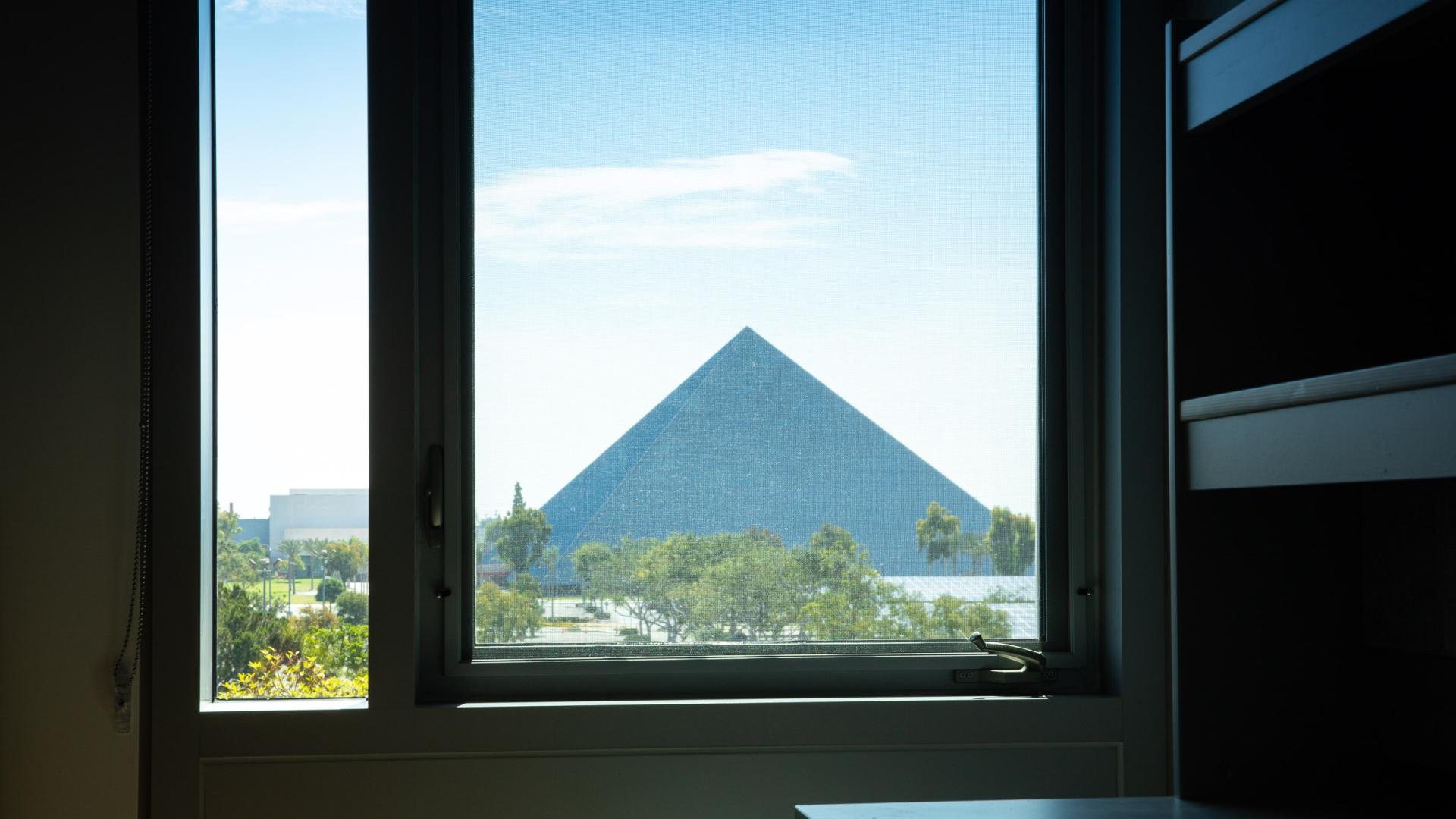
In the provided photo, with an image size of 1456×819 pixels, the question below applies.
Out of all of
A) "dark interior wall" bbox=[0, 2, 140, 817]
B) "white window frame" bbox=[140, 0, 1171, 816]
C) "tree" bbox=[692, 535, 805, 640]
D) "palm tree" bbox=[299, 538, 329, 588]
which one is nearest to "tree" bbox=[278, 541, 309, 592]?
"palm tree" bbox=[299, 538, 329, 588]

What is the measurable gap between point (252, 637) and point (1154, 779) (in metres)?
1.41

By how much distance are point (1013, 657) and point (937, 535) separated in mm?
224

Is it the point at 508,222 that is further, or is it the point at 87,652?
the point at 508,222

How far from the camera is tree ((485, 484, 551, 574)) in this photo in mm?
1703

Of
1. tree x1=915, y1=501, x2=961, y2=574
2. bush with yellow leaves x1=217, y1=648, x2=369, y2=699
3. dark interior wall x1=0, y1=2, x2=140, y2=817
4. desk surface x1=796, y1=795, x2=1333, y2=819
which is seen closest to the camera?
desk surface x1=796, y1=795, x2=1333, y2=819

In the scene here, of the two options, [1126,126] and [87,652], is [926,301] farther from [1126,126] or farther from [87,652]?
[87,652]

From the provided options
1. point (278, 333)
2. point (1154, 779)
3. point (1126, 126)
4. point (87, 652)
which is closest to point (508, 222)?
point (278, 333)

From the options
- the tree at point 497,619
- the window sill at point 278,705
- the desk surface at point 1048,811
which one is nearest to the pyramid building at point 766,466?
the tree at point 497,619

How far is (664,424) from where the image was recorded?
1735 mm

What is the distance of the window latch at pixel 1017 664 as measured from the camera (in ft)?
5.56

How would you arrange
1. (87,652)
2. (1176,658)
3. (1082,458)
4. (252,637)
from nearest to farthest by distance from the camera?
1. (1176,658)
2. (87,652)
3. (252,637)
4. (1082,458)

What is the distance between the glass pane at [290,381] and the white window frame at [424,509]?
35 mm

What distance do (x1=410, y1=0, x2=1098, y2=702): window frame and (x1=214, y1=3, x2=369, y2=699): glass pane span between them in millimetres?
98

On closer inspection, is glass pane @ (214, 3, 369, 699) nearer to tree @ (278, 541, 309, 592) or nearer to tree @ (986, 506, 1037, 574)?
tree @ (278, 541, 309, 592)
